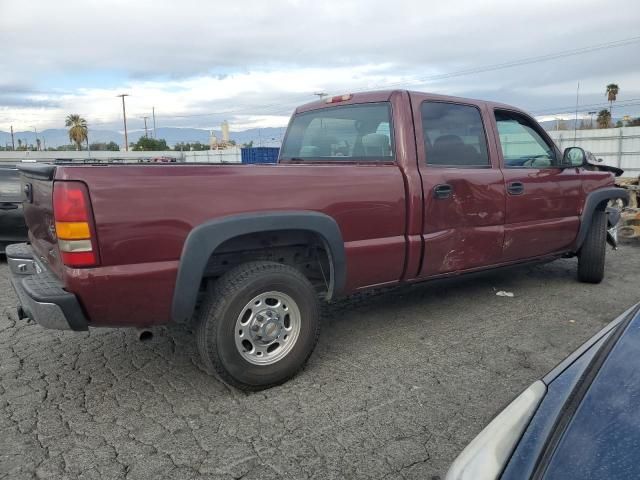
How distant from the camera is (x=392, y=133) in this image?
3959 millimetres

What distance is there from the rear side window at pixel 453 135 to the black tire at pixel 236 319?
1563 millimetres

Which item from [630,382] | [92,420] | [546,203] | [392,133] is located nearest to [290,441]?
[92,420]

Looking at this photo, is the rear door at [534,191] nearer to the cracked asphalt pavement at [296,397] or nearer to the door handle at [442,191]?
the cracked asphalt pavement at [296,397]

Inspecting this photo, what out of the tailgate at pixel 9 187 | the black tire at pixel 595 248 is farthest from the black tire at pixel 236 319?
the tailgate at pixel 9 187

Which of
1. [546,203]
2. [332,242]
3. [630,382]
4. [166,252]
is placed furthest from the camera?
[546,203]

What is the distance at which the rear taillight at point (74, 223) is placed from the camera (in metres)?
2.62

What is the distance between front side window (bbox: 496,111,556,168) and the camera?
15.7 ft

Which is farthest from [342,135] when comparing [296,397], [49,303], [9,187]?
[9,187]

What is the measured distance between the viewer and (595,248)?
5.53 meters

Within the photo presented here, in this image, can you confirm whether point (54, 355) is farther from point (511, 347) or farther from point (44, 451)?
point (511, 347)

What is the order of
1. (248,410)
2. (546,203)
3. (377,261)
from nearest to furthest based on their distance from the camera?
(248,410) → (377,261) → (546,203)

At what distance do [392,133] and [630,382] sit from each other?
2.77 metres

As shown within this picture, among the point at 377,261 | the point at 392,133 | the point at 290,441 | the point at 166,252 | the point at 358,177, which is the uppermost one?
the point at 392,133

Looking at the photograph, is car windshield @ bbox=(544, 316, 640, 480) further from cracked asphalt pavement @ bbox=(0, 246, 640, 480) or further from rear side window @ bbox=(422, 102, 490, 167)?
rear side window @ bbox=(422, 102, 490, 167)
